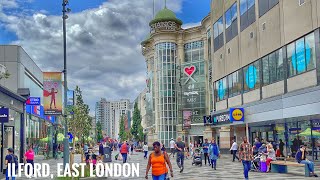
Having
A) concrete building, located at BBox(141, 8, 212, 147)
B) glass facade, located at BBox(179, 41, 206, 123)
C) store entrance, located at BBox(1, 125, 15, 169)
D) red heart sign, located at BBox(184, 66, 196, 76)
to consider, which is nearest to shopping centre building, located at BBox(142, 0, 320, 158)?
glass facade, located at BBox(179, 41, 206, 123)

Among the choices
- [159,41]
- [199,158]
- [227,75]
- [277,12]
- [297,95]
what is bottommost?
[199,158]

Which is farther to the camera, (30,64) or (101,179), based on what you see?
(30,64)

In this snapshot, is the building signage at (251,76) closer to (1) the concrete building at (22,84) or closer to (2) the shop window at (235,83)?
(2) the shop window at (235,83)

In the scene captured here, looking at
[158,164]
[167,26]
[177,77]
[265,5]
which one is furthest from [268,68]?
[167,26]

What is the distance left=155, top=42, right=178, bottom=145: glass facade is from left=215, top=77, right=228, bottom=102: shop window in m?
27.9

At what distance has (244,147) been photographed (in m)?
18.0

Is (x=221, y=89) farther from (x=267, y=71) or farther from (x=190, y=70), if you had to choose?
(x=190, y=70)

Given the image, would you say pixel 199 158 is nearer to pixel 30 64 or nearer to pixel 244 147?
pixel 244 147

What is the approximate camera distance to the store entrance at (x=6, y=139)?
25.2m

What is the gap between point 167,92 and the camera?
2931 inches

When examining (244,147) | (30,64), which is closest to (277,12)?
(244,147)

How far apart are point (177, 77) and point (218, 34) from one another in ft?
97.0

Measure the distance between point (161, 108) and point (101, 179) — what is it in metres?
54.9

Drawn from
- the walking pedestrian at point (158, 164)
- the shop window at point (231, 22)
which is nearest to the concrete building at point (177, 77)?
the shop window at point (231, 22)
